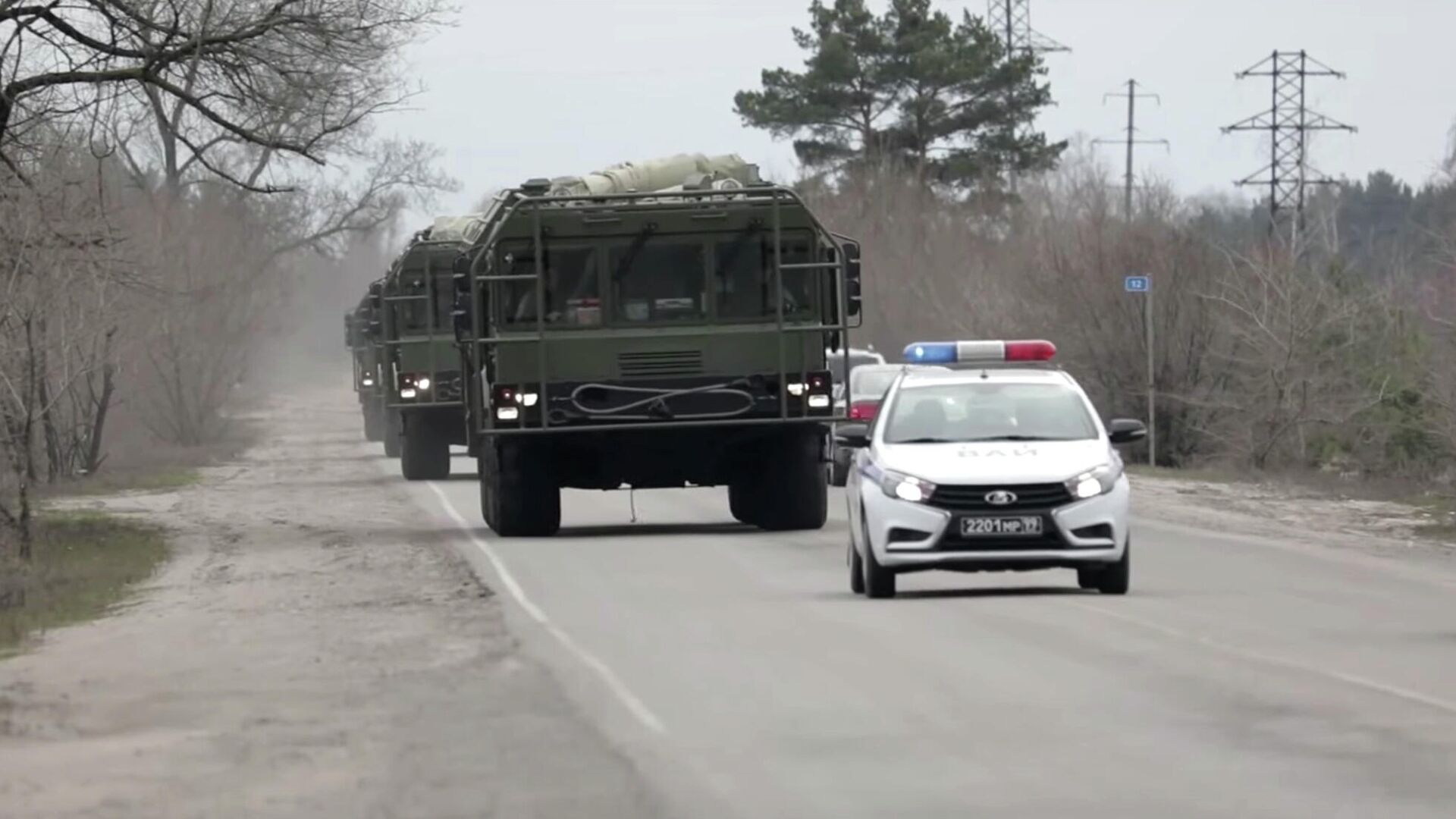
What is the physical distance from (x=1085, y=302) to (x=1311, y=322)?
236 inches

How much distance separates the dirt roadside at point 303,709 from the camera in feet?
33.1

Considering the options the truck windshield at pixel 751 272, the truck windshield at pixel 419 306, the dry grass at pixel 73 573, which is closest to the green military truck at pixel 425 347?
the truck windshield at pixel 419 306

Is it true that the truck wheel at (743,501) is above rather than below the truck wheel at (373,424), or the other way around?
above

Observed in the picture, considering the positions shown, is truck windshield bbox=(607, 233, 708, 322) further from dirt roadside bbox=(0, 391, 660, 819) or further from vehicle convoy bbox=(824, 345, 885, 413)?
vehicle convoy bbox=(824, 345, 885, 413)

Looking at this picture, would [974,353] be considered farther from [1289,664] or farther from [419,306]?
[419,306]

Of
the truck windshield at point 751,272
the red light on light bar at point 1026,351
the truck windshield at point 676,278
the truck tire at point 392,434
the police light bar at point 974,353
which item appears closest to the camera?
the police light bar at point 974,353

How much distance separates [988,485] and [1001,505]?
155mm

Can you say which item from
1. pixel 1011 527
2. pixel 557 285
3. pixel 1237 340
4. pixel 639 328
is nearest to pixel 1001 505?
pixel 1011 527

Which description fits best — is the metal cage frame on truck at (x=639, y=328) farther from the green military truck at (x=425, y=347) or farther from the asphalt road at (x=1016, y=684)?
the green military truck at (x=425, y=347)

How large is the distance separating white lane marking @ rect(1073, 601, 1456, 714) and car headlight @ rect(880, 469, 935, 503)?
1.21 metres

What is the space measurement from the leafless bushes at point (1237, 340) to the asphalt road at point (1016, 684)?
49.0 feet

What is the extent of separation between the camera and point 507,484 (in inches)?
1048

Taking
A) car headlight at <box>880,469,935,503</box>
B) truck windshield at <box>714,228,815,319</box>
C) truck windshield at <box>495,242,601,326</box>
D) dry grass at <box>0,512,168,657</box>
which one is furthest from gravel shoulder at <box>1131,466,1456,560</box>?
dry grass at <box>0,512,168,657</box>

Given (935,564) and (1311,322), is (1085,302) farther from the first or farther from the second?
(935,564)
